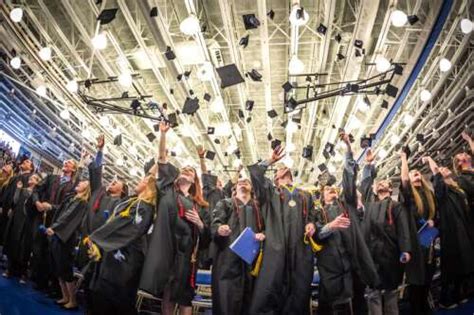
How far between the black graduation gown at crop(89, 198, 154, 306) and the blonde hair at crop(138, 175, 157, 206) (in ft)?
0.18

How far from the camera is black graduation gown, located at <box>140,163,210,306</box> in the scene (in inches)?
110

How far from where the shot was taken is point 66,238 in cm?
408

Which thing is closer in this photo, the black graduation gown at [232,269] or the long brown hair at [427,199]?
the black graduation gown at [232,269]

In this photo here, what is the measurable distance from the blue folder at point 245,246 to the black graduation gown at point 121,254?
2.60ft

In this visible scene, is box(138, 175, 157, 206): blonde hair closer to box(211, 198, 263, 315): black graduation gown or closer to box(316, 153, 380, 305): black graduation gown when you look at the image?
box(211, 198, 263, 315): black graduation gown

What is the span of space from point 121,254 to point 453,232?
3.53 metres

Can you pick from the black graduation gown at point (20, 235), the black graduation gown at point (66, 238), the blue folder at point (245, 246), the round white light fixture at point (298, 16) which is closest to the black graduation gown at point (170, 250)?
the blue folder at point (245, 246)

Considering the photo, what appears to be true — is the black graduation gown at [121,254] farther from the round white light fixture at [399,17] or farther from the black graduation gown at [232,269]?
the round white light fixture at [399,17]

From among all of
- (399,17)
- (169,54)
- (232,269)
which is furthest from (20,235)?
(399,17)

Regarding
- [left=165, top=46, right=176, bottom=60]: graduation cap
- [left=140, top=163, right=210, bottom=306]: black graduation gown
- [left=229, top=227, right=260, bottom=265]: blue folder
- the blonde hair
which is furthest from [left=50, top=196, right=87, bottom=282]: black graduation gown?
[left=165, top=46, right=176, bottom=60]: graduation cap

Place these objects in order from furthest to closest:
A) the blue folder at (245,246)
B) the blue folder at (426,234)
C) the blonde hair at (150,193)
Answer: the blue folder at (426,234) → the blonde hair at (150,193) → the blue folder at (245,246)

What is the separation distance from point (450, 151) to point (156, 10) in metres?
10.1

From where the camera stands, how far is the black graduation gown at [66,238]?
4039mm

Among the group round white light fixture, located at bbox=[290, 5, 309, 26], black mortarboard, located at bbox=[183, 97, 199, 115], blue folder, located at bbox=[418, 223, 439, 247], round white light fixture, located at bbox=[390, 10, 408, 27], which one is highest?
round white light fixture, located at bbox=[290, 5, 309, 26]
